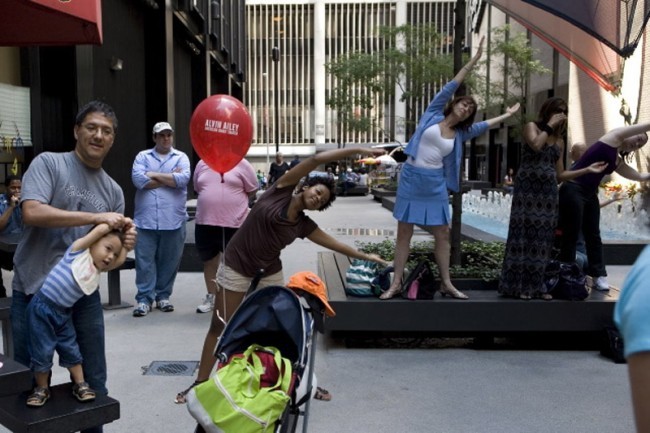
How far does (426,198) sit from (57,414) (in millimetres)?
3846

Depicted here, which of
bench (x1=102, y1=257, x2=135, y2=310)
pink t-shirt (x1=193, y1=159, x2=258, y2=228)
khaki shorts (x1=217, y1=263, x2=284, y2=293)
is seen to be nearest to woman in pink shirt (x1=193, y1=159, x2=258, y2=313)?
pink t-shirt (x1=193, y1=159, x2=258, y2=228)

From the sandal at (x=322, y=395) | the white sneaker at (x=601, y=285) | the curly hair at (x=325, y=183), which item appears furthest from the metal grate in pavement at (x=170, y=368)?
the white sneaker at (x=601, y=285)

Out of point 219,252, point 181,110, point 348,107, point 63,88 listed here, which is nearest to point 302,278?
point 219,252

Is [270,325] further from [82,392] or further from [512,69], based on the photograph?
[512,69]

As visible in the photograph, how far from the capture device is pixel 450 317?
6.00m

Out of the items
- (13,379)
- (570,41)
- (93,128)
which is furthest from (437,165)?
(570,41)

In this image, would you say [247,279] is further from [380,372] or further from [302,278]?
[380,372]

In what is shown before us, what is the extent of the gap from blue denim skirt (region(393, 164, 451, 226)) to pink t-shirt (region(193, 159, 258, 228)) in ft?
6.19

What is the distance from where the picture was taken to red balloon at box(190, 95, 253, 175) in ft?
19.7

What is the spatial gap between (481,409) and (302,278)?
197 cm

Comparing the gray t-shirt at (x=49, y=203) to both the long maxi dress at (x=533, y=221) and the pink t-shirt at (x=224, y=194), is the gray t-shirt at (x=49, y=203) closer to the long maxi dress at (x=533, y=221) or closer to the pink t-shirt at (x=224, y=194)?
the pink t-shirt at (x=224, y=194)

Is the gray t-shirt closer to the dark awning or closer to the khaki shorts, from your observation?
the khaki shorts

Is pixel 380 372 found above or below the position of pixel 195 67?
below

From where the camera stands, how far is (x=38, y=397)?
3.18 meters
